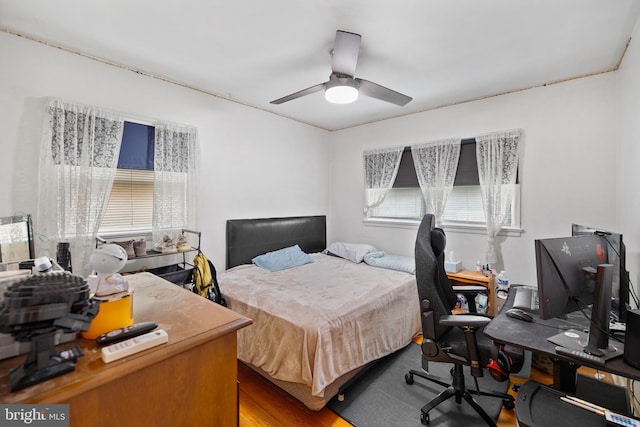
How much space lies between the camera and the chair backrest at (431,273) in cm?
174

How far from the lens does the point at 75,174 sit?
225 centimetres

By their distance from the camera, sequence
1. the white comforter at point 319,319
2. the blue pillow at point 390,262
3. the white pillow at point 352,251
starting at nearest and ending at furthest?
the white comforter at point 319,319 → the blue pillow at point 390,262 → the white pillow at point 352,251

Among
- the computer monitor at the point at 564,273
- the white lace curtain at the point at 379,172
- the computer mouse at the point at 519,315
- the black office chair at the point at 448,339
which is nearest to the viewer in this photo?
the computer monitor at the point at 564,273

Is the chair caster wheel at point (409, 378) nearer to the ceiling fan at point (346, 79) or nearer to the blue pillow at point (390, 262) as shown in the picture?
the blue pillow at point (390, 262)

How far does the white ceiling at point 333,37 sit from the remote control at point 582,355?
1966 millimetres

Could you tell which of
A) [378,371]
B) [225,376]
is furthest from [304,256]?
[225,376]

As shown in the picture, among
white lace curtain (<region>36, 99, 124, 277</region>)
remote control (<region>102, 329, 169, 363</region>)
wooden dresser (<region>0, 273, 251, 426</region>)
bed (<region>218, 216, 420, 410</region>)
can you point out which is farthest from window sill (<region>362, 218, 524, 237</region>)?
remote control (<region>102, 329, 169, 363</region>)

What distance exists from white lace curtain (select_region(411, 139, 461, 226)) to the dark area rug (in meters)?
1.92

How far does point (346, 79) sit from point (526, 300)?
2006 mm

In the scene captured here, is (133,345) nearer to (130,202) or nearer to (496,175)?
Answer: (130,202)

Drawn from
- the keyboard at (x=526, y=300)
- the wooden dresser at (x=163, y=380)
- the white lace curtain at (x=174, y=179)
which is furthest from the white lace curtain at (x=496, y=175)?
the white lace curtain at (x=174, y=179)

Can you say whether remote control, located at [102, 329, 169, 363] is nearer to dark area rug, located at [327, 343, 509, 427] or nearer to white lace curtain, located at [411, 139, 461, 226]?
dark area rug, located at [327, 343, 509, 427]

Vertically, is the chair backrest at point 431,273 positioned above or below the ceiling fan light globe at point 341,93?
below

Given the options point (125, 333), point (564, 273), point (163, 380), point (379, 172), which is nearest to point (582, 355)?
point (564, 273)
